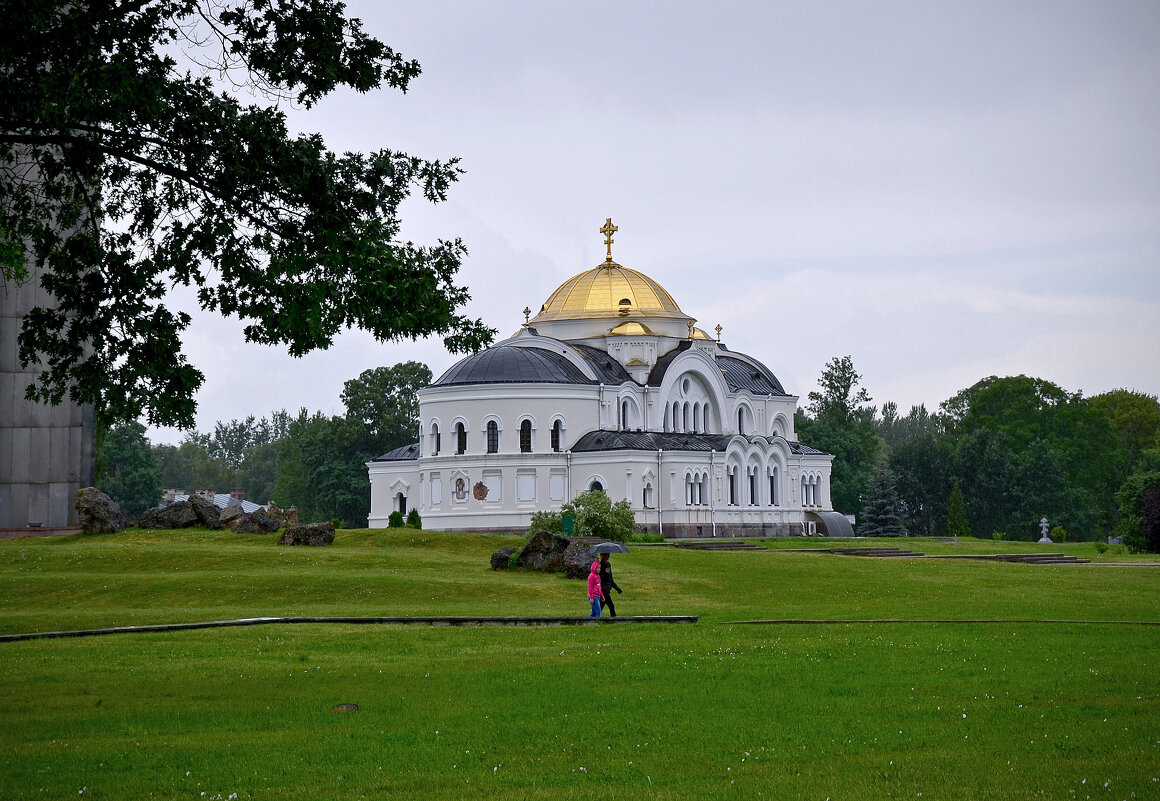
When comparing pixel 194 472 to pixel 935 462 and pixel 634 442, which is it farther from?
pixel 634 442

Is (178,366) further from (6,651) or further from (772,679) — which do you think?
(772,679)

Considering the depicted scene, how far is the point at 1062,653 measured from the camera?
21.5m

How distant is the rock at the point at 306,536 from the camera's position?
154ft

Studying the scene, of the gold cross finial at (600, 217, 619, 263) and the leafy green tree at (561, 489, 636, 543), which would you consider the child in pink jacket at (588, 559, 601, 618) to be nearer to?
the leafy green tree at (561, 489, 636, 543)

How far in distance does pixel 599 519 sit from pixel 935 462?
2586 inches

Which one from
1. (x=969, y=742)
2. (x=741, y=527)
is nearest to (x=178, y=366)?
(x=969, y=742)

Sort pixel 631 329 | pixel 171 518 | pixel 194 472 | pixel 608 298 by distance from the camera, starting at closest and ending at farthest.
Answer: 1. pixel 171 518
2. pixel 631 329
3. pixel 608 298
4. pixel 194 472

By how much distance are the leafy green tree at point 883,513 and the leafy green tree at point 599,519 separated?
138ft

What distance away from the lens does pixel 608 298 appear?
289ft

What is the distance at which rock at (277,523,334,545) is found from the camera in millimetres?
46812

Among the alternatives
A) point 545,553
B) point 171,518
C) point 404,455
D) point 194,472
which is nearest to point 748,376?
point 404,455

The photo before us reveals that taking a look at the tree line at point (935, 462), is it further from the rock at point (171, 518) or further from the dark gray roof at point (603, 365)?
the rock at point (171, 518)

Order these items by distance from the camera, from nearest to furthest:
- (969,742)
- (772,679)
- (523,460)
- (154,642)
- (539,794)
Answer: (539,794) < (969,742) < (772,679) < (154,642) < (523,460)

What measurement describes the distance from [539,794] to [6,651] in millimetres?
14046
